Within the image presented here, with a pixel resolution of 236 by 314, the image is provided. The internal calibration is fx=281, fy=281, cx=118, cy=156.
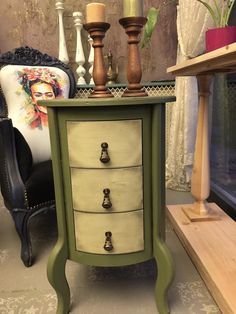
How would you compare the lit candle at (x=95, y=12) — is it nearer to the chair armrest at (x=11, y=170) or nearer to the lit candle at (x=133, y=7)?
the lit candle at (x=133, y=7)

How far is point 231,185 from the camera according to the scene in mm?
2027

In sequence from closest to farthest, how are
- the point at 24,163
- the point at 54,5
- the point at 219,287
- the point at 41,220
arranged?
the point at 219,287 < the point at 24,163 < the point at 41,220 < the point at 54,5

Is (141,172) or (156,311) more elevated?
(141,172)

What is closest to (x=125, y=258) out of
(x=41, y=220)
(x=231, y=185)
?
(x=41, y=220)

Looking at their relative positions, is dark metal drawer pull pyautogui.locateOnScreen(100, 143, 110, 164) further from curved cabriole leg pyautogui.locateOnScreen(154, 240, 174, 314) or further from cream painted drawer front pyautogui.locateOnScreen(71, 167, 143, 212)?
curved cabriole leg pyautogui.locateOnScreen(154, 240, 174, 314)

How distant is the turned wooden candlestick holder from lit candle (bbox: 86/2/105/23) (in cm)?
7

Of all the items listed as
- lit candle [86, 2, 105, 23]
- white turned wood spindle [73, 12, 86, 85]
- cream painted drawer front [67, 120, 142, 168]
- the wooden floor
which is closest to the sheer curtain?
the wooden floor

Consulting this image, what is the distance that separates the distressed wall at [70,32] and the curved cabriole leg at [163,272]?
6.21 ft

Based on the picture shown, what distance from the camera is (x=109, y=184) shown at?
0.95 m

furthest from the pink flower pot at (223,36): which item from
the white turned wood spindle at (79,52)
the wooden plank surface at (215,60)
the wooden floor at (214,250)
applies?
the white turned wood spindle at (79,52)

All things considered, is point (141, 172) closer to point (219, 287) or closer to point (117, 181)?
point (117, 181)

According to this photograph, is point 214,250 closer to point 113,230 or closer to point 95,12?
point 113,230

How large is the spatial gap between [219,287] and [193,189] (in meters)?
0.62

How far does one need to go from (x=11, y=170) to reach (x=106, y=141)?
63cm
